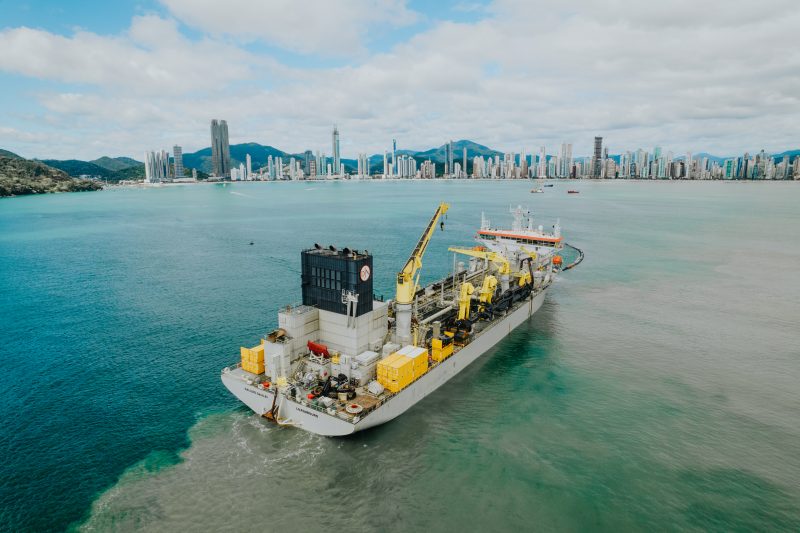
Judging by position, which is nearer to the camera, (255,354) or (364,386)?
(364,386)

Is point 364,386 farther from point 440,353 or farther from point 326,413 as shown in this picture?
point 440,353

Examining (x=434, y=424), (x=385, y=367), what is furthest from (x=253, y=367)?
(x=434, y=424)

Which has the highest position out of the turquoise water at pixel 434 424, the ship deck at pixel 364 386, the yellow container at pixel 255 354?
the yellow container at pixel 255 354

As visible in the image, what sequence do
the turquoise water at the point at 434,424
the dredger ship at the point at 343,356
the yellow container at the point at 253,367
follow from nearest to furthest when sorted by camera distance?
the turquoise water at the point at 434,424, the dredger ship at the point at 343,356, the yellow container at the point at 253,367

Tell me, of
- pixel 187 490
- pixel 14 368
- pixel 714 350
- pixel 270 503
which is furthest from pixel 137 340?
pixel 714 350

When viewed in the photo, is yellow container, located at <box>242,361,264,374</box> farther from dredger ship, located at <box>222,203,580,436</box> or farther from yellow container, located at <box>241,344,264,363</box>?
yellow container, located at <box>241,344,264,363</box>

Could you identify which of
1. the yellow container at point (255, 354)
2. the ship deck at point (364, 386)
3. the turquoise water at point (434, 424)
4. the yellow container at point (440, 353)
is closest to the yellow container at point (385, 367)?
the ship deck at point (364, 386)

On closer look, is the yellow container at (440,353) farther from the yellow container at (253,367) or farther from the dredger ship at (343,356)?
the yellow container at (253,367)

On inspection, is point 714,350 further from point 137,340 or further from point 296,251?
point 296,251

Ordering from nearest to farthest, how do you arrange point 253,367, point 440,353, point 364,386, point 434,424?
point 434,424 < point 364,386 < point 253,367 < point 440,353
